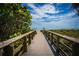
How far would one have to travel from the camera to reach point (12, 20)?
247 cm

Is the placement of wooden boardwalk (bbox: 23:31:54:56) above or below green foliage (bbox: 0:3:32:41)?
below

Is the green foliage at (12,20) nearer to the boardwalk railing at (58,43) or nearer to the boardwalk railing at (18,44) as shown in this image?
the boardwalk railing at (18,44)

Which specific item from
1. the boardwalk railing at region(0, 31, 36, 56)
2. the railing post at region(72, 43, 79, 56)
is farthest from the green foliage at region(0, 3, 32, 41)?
the railing post at region(72, 43, 79, 56)

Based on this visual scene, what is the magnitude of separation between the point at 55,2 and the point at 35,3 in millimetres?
258

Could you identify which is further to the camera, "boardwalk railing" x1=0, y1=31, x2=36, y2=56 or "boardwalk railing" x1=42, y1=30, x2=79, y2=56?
"boardwalk railing" x1=42, y1=30, x2=79, y2=56

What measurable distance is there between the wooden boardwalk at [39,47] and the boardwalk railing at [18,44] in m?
0.06

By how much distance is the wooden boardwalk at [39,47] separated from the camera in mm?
2445

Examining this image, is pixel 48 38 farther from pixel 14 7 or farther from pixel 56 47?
pixel 14 7

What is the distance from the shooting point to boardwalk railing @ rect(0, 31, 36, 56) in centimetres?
211

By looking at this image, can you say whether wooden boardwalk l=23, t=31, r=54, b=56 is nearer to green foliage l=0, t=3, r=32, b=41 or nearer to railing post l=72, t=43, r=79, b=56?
green foliage l=0, t=3, r=32, b=41

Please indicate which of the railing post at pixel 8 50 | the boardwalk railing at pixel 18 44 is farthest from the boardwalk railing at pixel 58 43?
the railing post at pixel 8 50

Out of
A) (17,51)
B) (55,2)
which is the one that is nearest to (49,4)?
(55,2)

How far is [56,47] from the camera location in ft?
8.32

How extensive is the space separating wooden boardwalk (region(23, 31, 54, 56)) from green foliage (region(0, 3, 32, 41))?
6.8 inches
